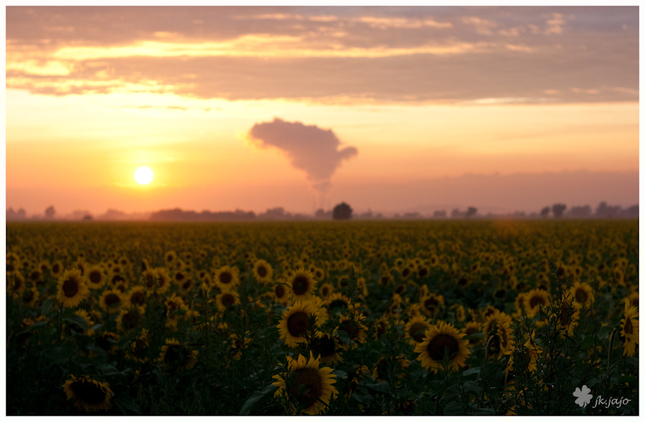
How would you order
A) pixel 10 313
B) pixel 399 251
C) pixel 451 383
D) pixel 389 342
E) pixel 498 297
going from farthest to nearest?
pixel 399 251 → pixel 498 297 → pixel 10 313 → pixel 451 383 → pixel 389 342

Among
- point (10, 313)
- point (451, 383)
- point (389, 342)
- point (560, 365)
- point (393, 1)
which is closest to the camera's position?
point (560, 365)

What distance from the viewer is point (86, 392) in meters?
5.05

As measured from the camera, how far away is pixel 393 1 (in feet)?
17.5

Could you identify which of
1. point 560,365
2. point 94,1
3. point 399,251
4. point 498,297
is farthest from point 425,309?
point 399,251

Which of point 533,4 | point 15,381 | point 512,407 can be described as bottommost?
point 15,381

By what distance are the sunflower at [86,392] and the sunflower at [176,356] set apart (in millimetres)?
618

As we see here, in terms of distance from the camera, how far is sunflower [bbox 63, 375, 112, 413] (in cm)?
503

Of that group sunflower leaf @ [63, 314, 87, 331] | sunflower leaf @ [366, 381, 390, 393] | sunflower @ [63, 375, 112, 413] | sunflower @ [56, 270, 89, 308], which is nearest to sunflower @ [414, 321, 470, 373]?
sunflower leaf @ [366, 381, 390, 393]

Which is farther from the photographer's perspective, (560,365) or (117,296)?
(117,296)

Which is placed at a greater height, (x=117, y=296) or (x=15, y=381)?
(x=117, y=296)

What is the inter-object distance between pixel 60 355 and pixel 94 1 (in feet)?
10.4

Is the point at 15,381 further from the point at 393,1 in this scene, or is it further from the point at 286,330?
the point at 393,1

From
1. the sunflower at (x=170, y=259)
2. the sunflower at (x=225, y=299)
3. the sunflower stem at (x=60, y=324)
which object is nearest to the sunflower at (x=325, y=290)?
the sunflower at (x=225, y=299)

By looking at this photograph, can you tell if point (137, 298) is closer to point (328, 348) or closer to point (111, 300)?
point (111, 300)
